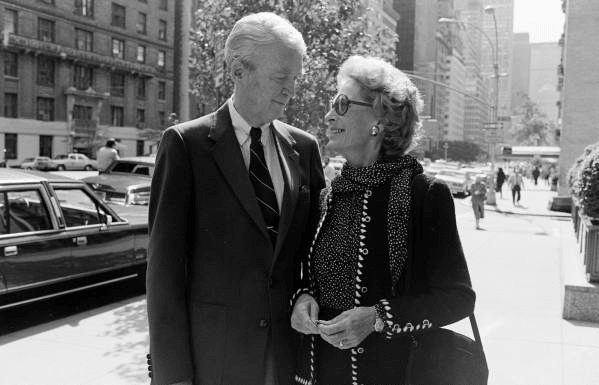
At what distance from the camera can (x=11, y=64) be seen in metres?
47.1

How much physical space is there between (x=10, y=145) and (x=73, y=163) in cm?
469

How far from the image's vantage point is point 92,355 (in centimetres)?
564

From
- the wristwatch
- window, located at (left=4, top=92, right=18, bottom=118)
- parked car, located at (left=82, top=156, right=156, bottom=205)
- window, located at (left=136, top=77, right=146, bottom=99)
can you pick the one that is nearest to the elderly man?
the wristwatch

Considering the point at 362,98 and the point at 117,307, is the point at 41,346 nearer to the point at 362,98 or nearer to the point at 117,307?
the point at 117,307

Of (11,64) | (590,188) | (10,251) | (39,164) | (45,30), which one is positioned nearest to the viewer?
(10,251)

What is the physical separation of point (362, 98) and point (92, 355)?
170 inches

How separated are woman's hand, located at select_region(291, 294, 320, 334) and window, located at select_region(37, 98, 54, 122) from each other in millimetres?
51927

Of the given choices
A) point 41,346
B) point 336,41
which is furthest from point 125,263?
point 336,41

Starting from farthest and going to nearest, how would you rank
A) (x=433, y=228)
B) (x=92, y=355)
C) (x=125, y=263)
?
(x=125, y=263) → (x=92, y=355) → (x=433, y=228)

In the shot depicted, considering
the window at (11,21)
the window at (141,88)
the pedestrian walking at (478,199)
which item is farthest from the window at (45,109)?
the pedestrian walking at (478,199)

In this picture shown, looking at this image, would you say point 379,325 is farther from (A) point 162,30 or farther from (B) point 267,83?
(A) point 162,30

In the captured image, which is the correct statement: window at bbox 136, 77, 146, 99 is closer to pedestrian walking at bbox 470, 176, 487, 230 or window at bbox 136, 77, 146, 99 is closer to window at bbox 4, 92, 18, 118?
window at bbox 4, 92, 18, 118

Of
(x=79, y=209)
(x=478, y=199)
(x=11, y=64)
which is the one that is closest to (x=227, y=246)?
(x=79, y=209)

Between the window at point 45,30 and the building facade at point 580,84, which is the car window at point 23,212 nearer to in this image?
the building facade at point 580,84
